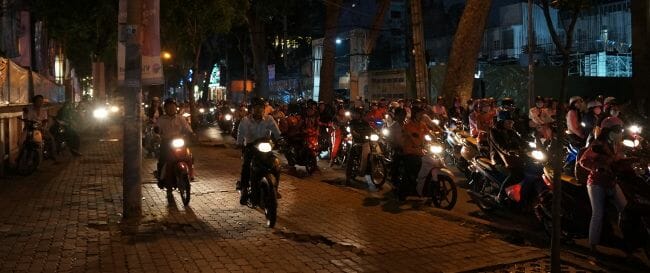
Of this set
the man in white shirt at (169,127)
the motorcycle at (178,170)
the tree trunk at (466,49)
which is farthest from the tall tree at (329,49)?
the motorcycle at (178,170)

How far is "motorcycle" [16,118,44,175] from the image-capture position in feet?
45.6

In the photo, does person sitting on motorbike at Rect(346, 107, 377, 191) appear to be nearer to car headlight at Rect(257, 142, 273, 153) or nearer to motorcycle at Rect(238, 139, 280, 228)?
motorcycle at Rect(238, 139, 280, 228)

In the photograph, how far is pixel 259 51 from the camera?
33.2 m

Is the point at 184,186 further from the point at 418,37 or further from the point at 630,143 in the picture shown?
the point at 418,37

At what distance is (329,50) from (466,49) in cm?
1002

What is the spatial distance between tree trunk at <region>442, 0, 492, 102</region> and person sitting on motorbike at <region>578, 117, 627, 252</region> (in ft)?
37.1

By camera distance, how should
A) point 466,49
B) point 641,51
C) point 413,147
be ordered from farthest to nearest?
point 466,49 → point 641,51 → point 413,147

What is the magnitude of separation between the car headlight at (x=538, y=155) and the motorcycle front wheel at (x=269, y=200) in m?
3.82

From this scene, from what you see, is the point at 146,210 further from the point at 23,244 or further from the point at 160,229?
the point at 23,244

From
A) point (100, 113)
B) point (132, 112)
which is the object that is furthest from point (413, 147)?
point (100, 113)

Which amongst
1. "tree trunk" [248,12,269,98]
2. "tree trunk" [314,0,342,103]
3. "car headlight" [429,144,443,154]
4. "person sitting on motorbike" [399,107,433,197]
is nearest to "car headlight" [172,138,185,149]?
"person sitting on motorbike" [399,107,433,197]

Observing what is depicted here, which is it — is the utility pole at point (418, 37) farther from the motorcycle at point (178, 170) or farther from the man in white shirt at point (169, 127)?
the motorcycle at point (178, 170)

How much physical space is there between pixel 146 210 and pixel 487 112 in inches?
325

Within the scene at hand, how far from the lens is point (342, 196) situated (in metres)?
11.4
